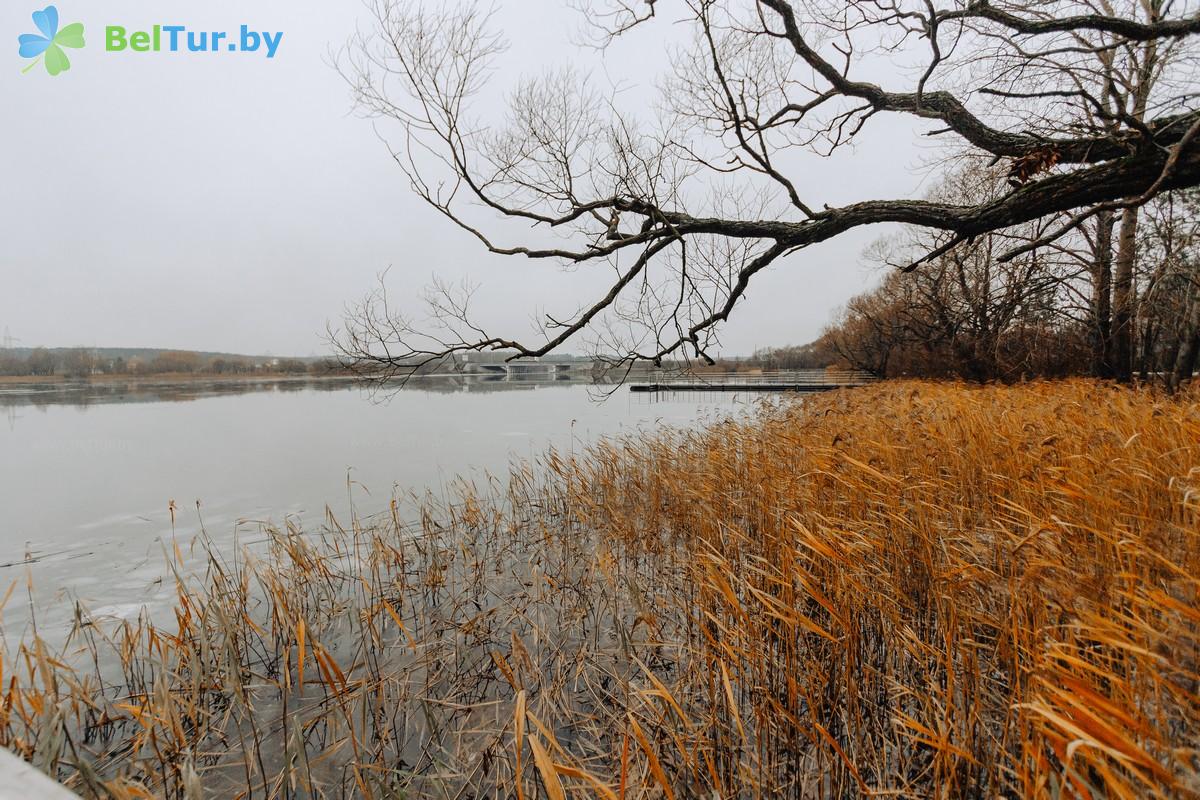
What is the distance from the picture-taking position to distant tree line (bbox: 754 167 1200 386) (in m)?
6.69

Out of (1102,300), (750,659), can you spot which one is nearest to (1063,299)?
(1102,300)

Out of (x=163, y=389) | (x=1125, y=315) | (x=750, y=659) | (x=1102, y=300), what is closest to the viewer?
(x=750, y=659)

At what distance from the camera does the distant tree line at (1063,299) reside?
669 cm

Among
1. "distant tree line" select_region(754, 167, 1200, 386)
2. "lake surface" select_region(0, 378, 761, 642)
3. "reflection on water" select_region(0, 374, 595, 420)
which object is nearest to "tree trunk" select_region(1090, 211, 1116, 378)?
"distant tree line" select_region(754, 167, 1200, 386)

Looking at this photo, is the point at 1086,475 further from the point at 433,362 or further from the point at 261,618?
the point at 261,618

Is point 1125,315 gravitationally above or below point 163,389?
above

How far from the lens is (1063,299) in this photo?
34.5ft

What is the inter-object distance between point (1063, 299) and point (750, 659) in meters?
13.0

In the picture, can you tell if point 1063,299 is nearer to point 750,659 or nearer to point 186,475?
point 750,659

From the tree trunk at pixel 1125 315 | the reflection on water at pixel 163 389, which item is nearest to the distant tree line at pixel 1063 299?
the tree trunk at pixel 1125 315

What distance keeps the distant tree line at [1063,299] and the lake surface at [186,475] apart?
5.30 metres

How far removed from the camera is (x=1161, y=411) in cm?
429

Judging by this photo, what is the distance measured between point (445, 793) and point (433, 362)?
3465 mm

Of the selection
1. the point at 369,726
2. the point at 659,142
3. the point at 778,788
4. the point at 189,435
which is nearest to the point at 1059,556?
the point at 778,788
